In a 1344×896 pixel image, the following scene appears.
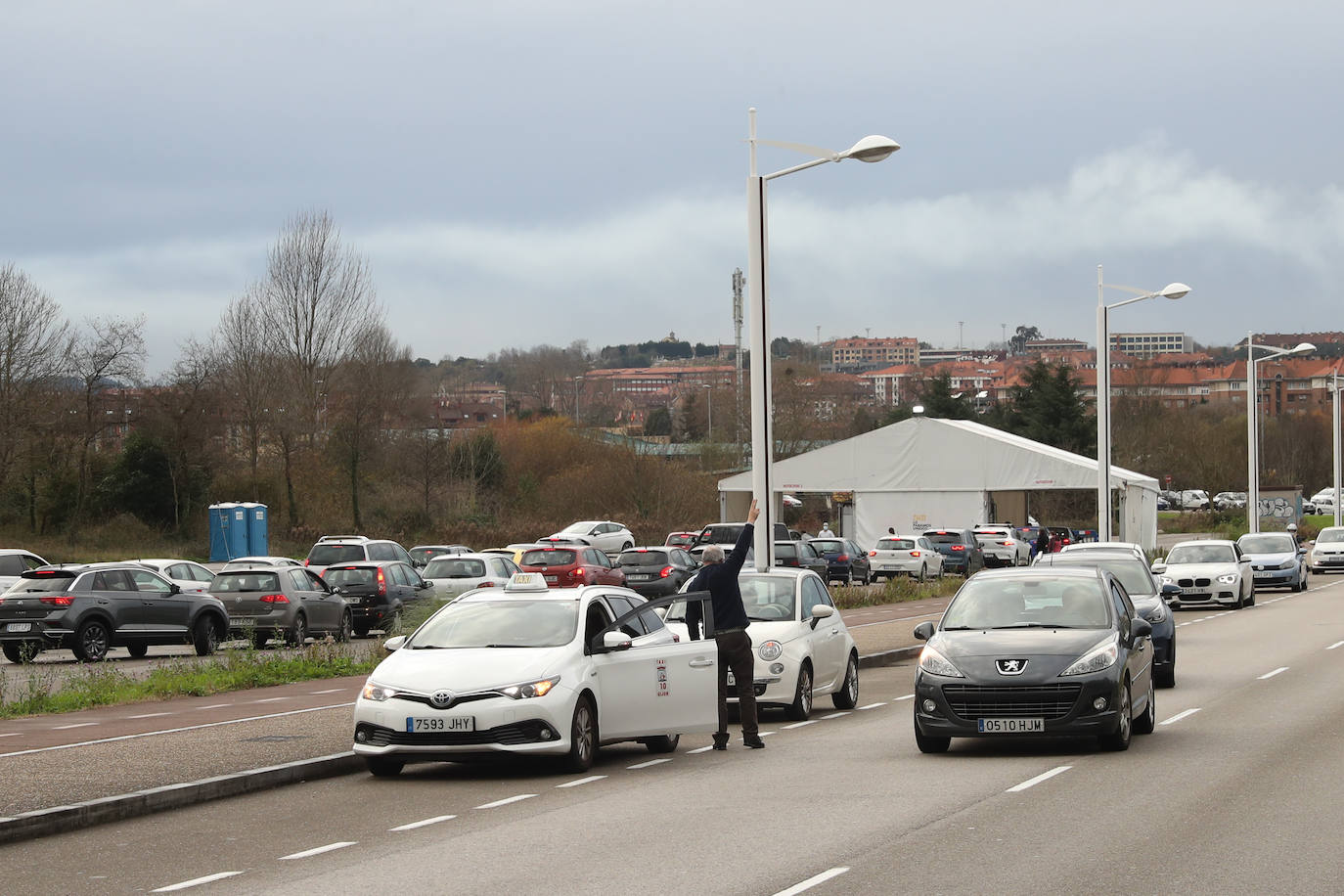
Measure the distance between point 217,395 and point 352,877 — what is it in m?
58.6

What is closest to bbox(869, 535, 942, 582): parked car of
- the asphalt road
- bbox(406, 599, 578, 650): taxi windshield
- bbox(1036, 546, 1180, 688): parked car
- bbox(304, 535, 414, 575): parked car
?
bbox(304, 535, 414, 575): parked car

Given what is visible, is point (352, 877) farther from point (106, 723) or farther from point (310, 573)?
point (310, 573)

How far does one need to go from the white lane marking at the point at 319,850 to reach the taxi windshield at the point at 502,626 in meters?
3.59

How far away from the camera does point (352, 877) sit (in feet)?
29.1

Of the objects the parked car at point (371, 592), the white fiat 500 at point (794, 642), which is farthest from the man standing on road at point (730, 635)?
the parked car at point (371, 592)

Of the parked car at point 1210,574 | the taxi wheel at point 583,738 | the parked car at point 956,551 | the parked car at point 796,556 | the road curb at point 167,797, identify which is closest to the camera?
the road curb at point 167,797

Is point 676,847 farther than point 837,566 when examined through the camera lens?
No

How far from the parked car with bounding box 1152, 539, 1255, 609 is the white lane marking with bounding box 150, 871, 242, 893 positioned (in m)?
31.2

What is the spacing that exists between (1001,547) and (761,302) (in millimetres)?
38816

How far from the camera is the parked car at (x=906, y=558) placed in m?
Answer: 52.4

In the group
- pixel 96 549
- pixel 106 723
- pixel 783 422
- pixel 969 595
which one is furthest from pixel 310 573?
pixel 783 422

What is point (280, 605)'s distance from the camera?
29.5 metres

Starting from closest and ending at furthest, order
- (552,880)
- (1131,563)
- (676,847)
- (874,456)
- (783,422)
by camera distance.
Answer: (552,880)
(676,847)
(1131,563)
(874,456)
(783,422)

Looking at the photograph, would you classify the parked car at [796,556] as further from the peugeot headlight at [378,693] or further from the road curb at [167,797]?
the peugeot headlight at [378,693]
